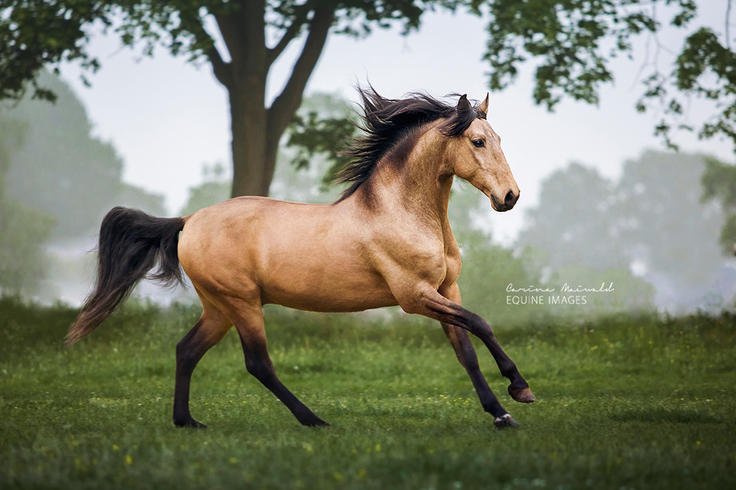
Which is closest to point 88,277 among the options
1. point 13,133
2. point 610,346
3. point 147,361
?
point 147,361

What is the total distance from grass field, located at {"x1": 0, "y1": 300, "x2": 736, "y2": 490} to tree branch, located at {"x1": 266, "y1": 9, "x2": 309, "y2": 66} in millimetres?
6145

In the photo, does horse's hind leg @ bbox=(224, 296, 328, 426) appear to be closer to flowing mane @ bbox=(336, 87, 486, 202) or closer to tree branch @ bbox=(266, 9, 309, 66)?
flowing mane @ bbox=(336, 87, 486, 202)

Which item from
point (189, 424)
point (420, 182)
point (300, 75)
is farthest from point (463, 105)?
point (300, 75)

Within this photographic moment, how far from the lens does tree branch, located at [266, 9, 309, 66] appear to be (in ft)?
61.3

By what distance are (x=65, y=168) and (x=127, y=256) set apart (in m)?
66.3

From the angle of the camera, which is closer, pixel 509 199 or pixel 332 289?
pixel 509 199

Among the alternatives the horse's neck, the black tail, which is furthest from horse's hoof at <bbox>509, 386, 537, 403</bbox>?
the black tail

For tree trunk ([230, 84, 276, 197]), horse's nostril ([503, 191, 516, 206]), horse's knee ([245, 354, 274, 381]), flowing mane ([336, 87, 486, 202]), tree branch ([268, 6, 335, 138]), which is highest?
tree branch ([268, 6, 335, 138])

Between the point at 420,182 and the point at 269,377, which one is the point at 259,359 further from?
the point at 420,182

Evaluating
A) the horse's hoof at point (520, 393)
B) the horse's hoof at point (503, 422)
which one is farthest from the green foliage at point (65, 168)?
the horse's hoof at point (520, 393)

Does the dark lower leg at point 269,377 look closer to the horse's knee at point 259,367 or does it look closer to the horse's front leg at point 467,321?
the horse's knee at point 259,367

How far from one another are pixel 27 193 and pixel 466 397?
63.3 meters

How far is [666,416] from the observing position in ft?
26.6

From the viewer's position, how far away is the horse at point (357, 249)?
7227mm
